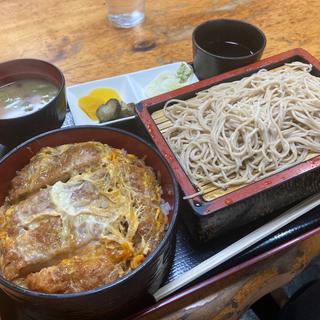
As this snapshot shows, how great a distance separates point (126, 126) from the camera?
152cm

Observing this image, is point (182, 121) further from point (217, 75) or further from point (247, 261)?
point (247, 261)

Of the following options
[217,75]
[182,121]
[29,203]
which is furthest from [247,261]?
[217,75]

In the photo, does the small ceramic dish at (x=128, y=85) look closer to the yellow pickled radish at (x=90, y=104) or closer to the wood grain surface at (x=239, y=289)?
the yellow pickled radish at (x=90, y=104)

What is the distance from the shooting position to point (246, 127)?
135 centimetres

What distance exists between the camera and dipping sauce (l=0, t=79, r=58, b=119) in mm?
1406

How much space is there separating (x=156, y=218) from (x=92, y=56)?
3.58ft

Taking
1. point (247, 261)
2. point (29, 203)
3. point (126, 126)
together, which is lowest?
point (247, 261)

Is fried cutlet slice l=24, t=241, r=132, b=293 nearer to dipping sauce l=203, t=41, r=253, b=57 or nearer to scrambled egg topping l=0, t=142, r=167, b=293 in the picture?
scrambled egg topping l=0, t=142, r=167, b=293

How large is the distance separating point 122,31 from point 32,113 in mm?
895

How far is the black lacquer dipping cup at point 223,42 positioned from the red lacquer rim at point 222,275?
2.40ft

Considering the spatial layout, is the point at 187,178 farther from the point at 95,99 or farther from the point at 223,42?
the point at 223,42

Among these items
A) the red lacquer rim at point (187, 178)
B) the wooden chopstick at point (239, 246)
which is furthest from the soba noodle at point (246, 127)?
the wooden chopstick at point (239, 246)

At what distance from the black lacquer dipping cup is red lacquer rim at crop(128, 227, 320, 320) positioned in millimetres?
733

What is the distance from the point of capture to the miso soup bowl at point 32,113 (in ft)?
4.26
